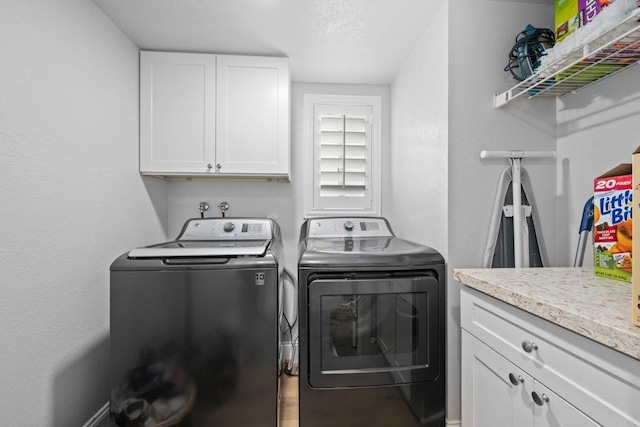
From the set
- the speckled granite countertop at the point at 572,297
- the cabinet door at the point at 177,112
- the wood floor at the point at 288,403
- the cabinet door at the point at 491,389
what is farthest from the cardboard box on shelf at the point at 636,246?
the cabinet door at the point at 177,112

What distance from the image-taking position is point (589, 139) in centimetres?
135

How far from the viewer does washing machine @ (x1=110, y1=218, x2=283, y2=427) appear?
130 centimetres

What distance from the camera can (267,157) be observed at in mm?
2025

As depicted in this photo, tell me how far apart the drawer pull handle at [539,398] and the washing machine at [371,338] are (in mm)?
562

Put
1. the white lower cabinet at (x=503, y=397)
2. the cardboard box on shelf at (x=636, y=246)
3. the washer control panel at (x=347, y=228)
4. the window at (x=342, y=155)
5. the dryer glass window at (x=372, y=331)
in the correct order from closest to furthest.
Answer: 1. the cardboard box on shelf at (x=636, y=246)
2. the white lower cabinet at (x=503, y=397)
3. the dryer glass window at (x=372, y=331)
4. the washer control panel at (x=347, y=228)
5. the window at (x=342, y=155)

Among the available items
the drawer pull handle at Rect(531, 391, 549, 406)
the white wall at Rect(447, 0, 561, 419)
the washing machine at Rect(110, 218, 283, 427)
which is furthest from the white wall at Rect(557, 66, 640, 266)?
the washing machine at Rect(110, 218, 283, 427)

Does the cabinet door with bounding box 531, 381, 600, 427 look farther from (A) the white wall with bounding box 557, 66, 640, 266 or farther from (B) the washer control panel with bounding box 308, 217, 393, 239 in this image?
(B) the washer control panel with bounding box 308, 217, 393, 239

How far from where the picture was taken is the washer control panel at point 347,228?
2.08m

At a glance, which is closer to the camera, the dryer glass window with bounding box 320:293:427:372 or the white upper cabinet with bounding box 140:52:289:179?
the dryer glass window with bounding box 320:293:427:372

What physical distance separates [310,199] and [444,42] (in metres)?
1.40

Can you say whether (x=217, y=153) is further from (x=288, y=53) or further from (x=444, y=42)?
(x=444, y=42)

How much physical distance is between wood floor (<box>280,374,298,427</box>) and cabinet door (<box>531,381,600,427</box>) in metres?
1.28

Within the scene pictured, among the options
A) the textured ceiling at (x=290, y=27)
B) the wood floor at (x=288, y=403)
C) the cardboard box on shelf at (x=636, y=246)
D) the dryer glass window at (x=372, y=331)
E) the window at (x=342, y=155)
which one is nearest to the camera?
the cardboard box on shelf at (x=636, y=246)

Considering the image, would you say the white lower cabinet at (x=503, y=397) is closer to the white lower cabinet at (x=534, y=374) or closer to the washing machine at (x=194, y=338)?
the white lower cabinet at (x=534, y=374)
